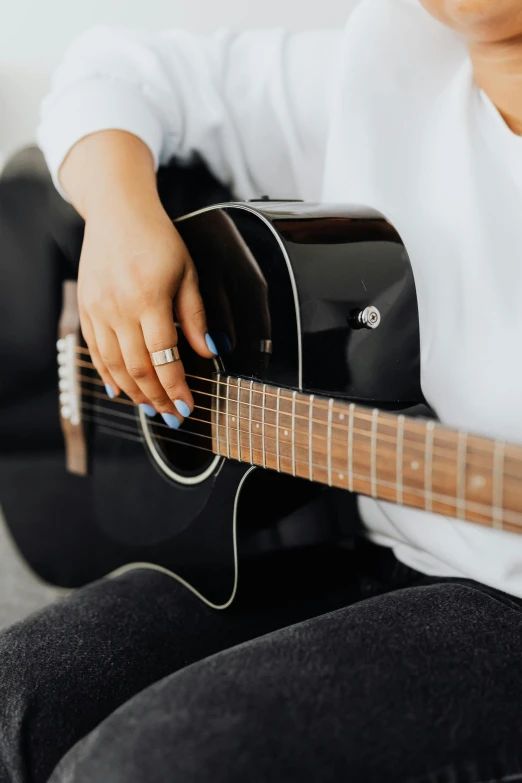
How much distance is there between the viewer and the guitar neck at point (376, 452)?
46 centimetres

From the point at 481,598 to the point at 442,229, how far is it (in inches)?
12.7

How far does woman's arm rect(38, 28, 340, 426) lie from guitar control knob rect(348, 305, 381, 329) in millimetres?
143

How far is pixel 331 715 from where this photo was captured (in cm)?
48

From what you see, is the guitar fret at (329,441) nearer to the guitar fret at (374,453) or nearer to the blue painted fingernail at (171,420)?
the guitar fret at (374,453)

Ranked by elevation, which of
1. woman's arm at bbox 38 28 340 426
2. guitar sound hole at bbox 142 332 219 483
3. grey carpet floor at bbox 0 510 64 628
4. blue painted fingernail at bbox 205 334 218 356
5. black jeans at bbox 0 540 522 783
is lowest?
grey carpet floor at bbox 0 510 64 628

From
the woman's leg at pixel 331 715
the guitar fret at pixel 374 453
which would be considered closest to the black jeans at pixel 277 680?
the woman's leg at pixel 331 715

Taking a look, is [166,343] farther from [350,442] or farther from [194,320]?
[350,442]

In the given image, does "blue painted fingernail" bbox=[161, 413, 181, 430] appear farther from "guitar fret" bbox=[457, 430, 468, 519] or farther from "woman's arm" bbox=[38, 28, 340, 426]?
"guitar fret" bbox=[457, 430, 468, 519]

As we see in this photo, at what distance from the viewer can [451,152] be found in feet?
2.24

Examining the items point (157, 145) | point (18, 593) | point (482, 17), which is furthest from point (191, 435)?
point (18, 593)

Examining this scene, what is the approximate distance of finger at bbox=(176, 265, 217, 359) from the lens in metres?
0.71

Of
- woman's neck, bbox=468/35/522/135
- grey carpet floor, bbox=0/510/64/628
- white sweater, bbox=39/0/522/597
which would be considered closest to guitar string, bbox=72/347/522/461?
white sweater, bbox=39/0/522/597

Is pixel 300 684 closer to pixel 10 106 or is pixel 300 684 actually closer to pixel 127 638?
pixel 127 638

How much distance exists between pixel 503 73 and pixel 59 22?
907mm
